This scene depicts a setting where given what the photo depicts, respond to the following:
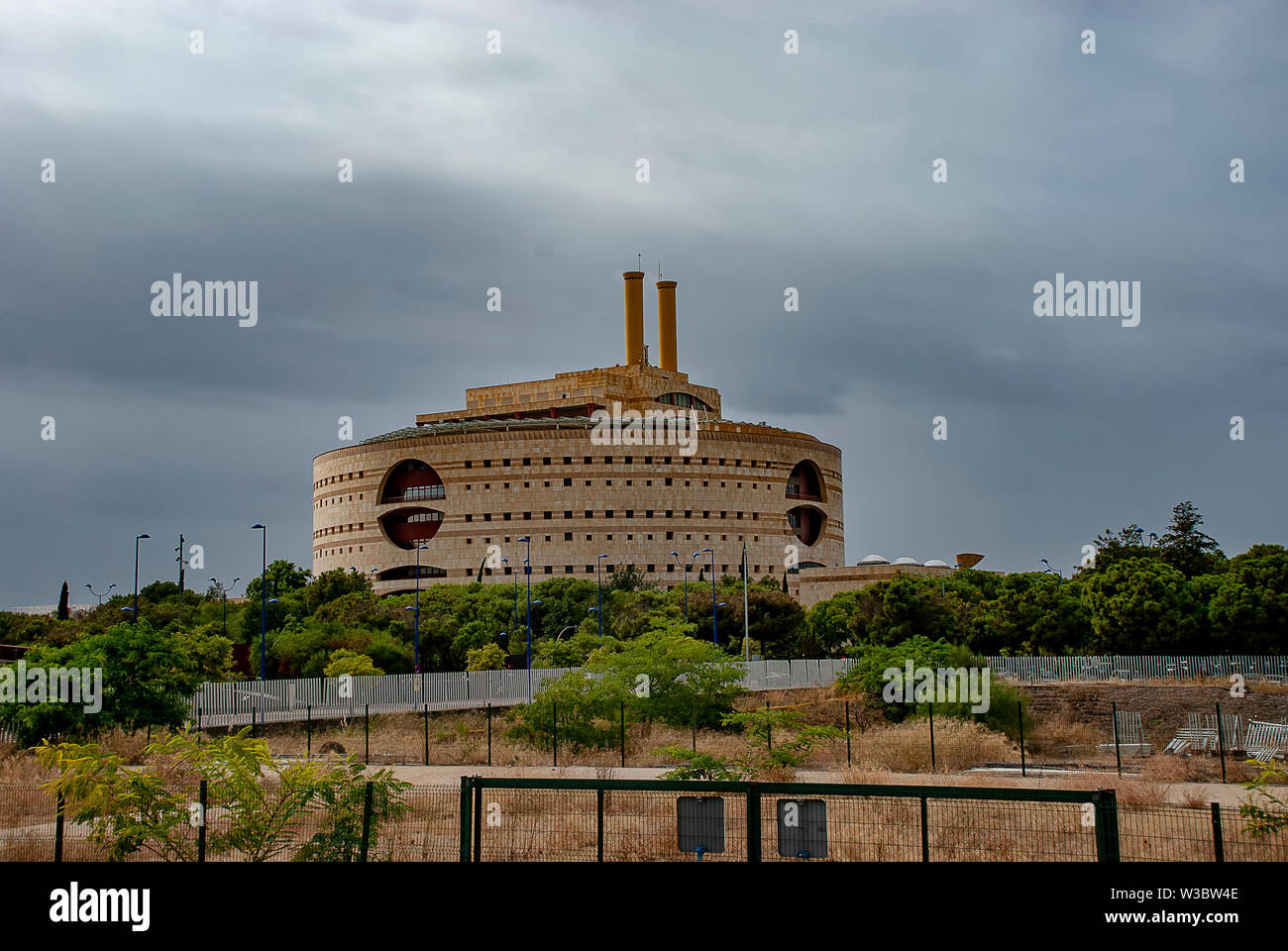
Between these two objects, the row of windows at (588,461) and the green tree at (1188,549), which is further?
the row of windows at (588,461)

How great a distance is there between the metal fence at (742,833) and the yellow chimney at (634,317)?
99.8 metres

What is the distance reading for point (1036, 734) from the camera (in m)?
38.8

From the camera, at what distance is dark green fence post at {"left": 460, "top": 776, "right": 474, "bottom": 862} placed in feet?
44.4

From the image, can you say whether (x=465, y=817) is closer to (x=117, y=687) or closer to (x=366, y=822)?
(x=366, y=822)

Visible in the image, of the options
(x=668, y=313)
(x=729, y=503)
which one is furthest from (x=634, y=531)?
(x=668, y=313)

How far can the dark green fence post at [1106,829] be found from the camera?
1218cm

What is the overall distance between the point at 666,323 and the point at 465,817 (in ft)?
360

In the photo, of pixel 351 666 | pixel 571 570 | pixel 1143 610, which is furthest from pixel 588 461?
pixel 1143 610

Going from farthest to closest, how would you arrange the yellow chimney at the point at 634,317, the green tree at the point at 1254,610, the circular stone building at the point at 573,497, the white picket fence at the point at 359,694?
the yellow chimney at the point at 634,317
the circular stone building at the point at 573,497
the green tree at the point at 1254,610
the white picket fence at the point at 359,694

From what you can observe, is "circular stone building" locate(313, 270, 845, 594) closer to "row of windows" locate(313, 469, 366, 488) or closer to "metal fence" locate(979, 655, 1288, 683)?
"row of windows" locate(313, 469, 366, 488)

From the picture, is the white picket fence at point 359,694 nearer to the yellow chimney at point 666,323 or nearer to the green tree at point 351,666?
the green tree at point 351,666

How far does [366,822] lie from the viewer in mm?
13688

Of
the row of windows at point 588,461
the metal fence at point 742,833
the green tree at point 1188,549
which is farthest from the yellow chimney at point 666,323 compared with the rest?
the metal fence at point 742,833

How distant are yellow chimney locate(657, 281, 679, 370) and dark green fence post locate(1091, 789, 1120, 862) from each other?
358ft
